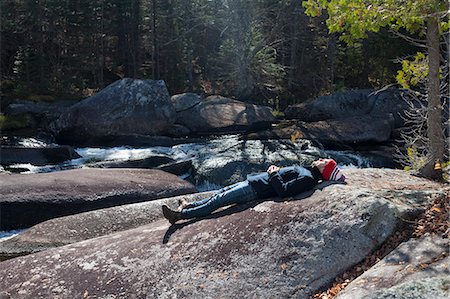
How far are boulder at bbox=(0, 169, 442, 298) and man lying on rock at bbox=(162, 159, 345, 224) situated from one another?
175 mm

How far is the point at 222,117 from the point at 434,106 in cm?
1455

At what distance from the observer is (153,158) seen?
51.1 ft

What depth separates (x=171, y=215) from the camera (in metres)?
7.17

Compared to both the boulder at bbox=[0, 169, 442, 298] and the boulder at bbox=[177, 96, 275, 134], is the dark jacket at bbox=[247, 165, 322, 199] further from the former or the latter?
the boulder at bbox=[177, 96, 275, 134]

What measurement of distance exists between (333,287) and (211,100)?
62.4 feet

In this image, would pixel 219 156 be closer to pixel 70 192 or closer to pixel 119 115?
pixel 70 192

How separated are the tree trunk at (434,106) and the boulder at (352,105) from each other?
14818 mm

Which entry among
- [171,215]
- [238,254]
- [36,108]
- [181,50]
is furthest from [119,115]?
[181,50]

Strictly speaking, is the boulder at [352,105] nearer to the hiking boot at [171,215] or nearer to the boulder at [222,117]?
the boulder at [222,117]

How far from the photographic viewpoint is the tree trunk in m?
8.55

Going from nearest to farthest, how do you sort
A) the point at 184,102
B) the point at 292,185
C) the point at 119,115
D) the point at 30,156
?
the point at 292,185
the point at 30,156
the point at 119,115
the point at 184,102

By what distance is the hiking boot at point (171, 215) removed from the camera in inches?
281

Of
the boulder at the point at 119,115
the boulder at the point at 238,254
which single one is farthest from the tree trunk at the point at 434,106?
the boulder at the point at 119,115

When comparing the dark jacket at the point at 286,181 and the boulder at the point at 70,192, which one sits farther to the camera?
the boulder at the point at 70,192
